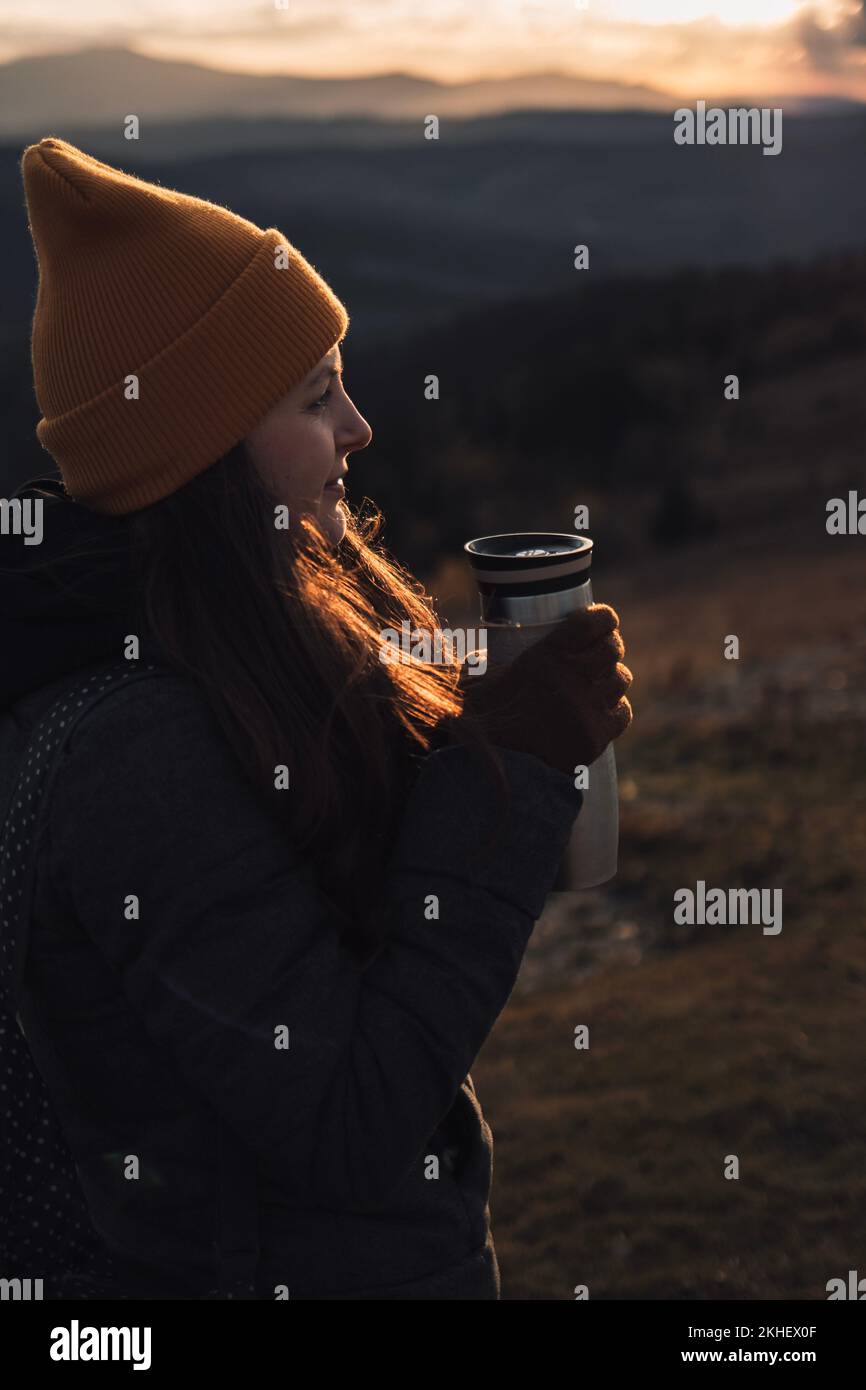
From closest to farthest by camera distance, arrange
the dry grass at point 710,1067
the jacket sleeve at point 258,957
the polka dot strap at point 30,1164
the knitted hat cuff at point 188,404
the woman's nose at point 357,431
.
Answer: the jacket sleeve at point 258,957 → the polka dot strap at point 30,1164 → the knitted hat cuff at point 188,404 → the woman's nose at point 357,431 → the dry grass at point 710,1067

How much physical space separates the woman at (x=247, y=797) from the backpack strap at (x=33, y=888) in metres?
0.02

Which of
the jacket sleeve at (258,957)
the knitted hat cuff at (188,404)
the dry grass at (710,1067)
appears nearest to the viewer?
the jacket sleeve at (258,957)

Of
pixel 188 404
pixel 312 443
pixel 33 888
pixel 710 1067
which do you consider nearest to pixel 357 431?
pixel 312 443

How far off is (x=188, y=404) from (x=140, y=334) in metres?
0.10

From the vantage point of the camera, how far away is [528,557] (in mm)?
1926

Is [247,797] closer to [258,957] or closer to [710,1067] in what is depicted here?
[258,957]

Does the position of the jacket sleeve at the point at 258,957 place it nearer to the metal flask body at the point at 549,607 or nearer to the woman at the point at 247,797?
the woman at the point at 247,797

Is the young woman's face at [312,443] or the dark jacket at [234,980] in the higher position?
the young woman's face at [312,443]

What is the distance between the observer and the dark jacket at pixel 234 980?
1491 mm

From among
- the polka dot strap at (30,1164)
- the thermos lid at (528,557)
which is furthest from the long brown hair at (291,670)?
the thermos lid at (528,557)

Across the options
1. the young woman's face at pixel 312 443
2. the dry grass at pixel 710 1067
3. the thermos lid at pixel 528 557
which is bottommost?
the dry grass at pixel 710 1067

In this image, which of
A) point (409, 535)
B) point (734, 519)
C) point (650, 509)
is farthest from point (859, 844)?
point (409, 535)

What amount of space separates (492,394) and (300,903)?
124ft

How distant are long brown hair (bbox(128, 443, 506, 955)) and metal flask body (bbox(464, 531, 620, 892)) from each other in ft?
0.61
